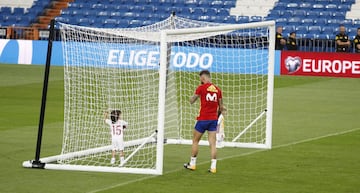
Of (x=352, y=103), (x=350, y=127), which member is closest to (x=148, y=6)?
(x=352, y=103)

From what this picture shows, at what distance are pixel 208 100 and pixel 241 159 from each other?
224 centimetres

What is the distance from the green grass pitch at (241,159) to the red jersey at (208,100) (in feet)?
3.25

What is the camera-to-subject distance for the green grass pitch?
15695 millimetres

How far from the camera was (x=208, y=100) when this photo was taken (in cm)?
1712

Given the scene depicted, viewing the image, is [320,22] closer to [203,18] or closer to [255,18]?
[255,18]

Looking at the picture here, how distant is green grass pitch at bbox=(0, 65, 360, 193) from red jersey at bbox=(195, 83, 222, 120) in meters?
0.99

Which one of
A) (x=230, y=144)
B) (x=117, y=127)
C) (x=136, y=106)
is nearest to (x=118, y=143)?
(x=117, y=127)

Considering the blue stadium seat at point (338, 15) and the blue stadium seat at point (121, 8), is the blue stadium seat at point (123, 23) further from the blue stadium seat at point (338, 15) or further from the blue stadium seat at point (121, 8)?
the blue stadium seat at point (338, 15)

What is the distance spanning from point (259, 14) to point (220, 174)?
1171 inches

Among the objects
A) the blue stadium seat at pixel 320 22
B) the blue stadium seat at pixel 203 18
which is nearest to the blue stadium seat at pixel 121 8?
the blue stadium seat at pixel 203 18

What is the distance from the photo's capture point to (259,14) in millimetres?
46125

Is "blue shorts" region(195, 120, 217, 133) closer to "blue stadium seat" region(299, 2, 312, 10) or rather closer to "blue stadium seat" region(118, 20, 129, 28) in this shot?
"blue stadium seat" region(299, 2, 312, 10)

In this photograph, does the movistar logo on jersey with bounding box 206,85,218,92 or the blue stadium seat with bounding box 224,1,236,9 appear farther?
the blue stadium seat with bounding box 224,1,236,9

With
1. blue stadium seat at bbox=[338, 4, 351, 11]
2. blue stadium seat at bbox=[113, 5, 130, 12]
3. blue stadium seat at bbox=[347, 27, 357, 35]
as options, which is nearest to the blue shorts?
blue stadium seat at bbox=[347, 27, 357, 35]
